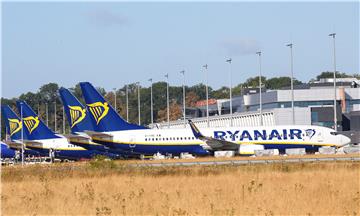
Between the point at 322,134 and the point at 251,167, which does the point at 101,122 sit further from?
the point at 251,167

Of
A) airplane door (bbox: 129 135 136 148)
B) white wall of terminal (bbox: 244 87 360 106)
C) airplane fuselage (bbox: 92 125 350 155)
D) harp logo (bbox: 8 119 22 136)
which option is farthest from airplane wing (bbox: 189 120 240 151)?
white wall of terminal (bbox: 244 87 360 106)

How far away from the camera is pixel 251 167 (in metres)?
49.1

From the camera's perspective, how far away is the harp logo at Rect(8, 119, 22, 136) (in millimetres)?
120500

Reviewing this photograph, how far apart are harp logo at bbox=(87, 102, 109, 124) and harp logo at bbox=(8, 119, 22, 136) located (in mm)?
37886

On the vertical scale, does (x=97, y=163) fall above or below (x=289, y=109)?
below

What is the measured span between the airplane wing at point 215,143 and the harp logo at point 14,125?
4713 cm

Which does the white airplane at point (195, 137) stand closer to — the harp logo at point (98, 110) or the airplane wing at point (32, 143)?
the harp logo at point (98, 110)

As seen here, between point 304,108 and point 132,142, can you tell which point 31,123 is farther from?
point 304,108

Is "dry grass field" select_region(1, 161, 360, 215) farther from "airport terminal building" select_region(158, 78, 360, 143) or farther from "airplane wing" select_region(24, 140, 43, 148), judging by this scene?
"airport terminal building" select_region(158, 78, 360, 143)

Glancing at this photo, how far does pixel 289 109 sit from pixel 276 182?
9363 centimetres

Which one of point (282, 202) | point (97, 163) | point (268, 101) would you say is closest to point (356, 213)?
point (282, 202)

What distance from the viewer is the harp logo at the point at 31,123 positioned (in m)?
106

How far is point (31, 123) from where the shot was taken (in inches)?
4225

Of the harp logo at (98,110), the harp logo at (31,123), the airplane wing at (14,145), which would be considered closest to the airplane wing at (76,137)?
the harp logo at (98,110)
